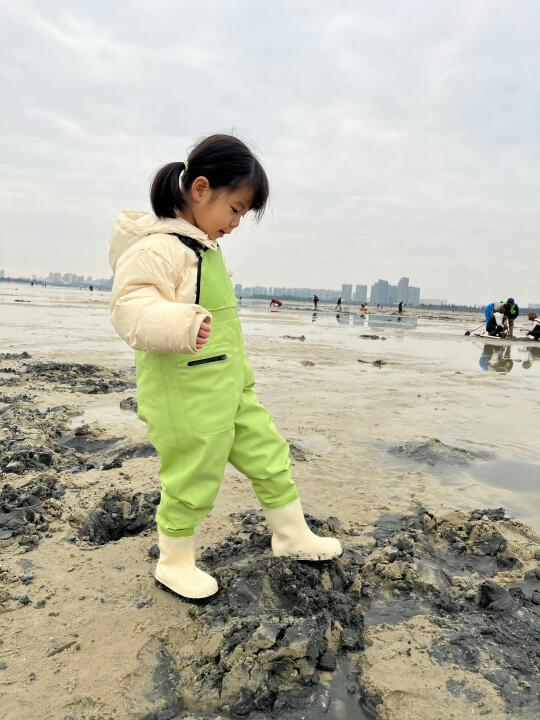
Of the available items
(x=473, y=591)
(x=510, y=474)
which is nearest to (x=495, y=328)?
(x=510, y=474)

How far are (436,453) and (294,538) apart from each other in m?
2.38

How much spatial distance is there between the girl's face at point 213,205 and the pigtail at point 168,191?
0.17 feet

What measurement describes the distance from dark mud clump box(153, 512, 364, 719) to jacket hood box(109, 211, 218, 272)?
1.42 m

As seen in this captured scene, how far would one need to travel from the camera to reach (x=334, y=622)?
1.84 meters

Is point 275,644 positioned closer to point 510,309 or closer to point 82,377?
point 82,377

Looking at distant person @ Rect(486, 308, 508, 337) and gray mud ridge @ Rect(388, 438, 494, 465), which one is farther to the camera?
distant person @ Rect(486, 308, 508, 337)

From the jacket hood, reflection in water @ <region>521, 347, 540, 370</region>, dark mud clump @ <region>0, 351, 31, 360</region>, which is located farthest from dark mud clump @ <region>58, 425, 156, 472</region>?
reflection in water @ <region>521, 347, 540, 370</region>

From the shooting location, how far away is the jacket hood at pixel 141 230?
191 centimetres

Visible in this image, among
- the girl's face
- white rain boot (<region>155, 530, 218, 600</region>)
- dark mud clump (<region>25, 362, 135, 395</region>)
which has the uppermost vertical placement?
the girl's face

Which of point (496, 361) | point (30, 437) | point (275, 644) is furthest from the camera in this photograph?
point (496, 361)

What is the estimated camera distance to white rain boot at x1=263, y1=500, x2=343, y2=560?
2143 mm

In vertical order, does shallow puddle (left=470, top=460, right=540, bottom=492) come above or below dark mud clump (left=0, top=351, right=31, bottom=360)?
above

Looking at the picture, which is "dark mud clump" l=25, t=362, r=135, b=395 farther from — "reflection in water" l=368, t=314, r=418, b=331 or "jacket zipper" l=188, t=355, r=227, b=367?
"reflection in water" l=368, t=314, r=418, b=331

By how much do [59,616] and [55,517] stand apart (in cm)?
84
